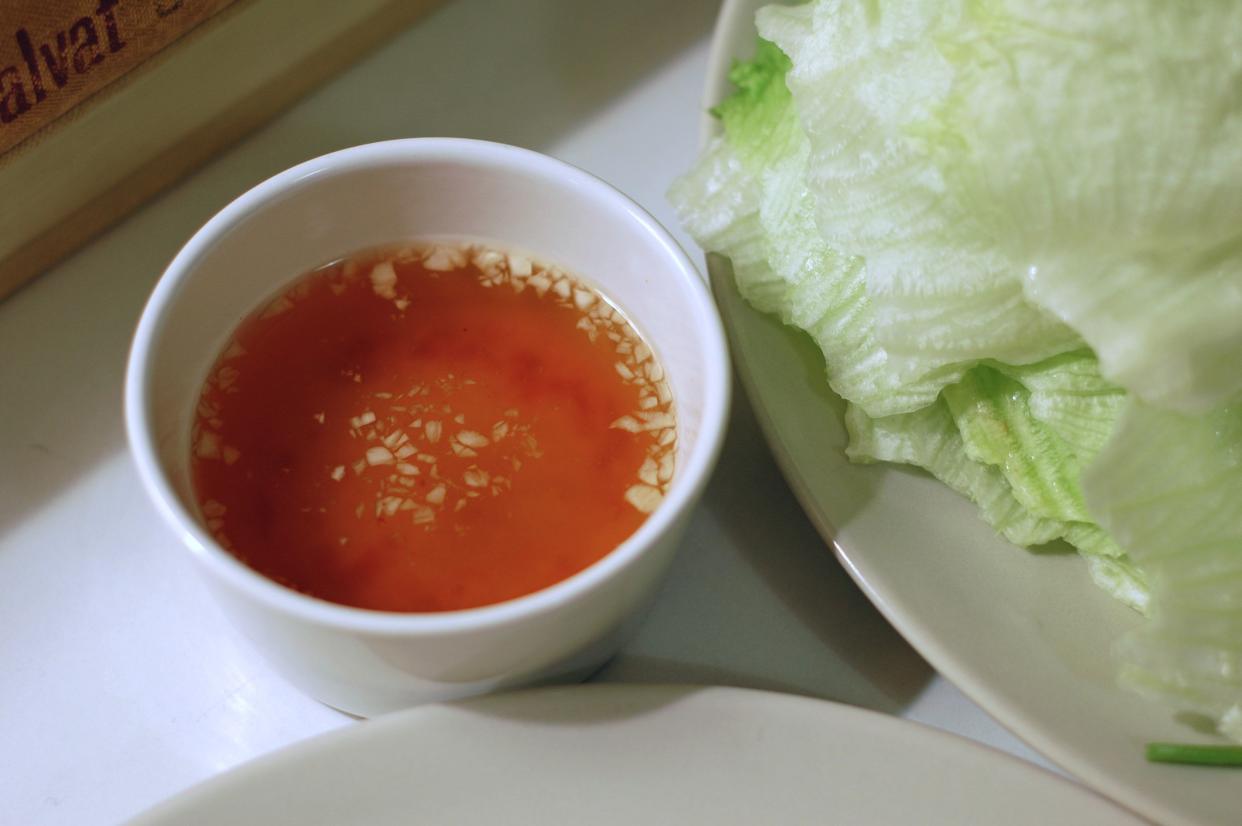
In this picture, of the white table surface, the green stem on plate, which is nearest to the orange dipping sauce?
the white table surface

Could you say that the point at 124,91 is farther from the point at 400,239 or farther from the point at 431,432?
the point at 431,432

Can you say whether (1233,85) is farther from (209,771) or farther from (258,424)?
(209,771)

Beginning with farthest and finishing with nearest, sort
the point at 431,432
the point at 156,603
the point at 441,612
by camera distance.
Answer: the point at 156,603 → the point at 431,432 → the point at 441,612

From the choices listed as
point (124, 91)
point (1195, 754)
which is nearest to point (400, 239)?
point (124, 91)

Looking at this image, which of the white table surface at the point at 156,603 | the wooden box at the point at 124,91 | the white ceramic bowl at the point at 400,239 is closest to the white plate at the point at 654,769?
the white ceramic bowl at the point at 400,239

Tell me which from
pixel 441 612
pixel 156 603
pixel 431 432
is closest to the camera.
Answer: pixel 441 612

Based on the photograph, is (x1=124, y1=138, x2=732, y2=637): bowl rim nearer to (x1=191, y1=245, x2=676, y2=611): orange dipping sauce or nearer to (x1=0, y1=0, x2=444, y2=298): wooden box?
(x1=191, y1=245, x2=676, y2=611): orange dipping sauce

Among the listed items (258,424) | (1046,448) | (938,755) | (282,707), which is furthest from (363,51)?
(938,755)

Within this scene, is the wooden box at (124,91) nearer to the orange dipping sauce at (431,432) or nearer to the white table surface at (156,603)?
the white table surface at (156,603)
